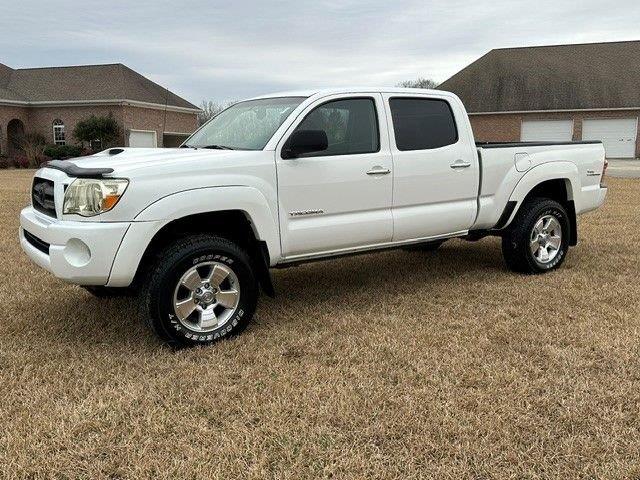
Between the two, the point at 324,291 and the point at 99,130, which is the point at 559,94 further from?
the point at 324,291

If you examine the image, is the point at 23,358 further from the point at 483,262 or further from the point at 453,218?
the point at 483,262

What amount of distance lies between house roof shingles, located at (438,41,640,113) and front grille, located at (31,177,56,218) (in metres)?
36.0

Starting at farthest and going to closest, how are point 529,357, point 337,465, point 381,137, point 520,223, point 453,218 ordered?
point 520,223
point 453,218
point 381,137
point 529,357
point 337,465

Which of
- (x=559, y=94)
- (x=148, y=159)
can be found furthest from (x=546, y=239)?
(x=559, y=94)

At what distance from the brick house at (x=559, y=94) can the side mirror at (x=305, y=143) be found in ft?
112

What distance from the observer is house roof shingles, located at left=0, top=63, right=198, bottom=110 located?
38.8 m

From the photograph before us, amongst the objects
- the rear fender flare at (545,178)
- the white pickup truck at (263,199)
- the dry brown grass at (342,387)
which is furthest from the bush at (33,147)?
the rear fender flare at (545,178)

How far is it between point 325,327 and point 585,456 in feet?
7.47

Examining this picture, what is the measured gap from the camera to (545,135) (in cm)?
3662

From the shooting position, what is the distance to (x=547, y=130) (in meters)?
36.8

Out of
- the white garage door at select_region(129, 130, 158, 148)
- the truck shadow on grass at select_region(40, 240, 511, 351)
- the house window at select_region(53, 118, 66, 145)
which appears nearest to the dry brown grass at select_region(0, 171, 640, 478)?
the truck shadow on grass at select_region(40, 240, 511, 351)

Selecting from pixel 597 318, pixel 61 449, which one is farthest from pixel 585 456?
pixel 61 449

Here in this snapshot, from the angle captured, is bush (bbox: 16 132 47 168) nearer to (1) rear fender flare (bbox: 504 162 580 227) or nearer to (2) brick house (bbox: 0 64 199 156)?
(2) brick house (bbox: 0 64 199 156)

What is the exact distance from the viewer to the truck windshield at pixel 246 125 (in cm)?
466
